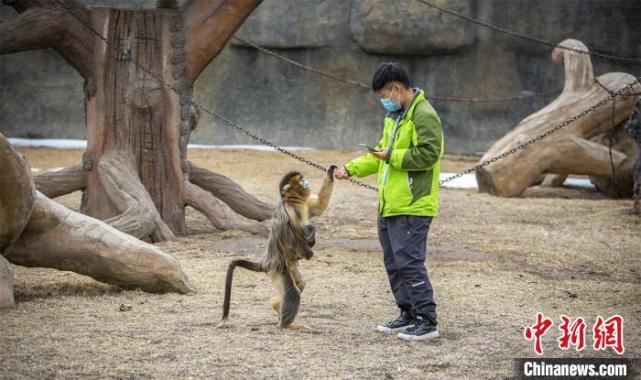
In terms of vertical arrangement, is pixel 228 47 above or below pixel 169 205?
above

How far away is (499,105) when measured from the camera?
16469mm

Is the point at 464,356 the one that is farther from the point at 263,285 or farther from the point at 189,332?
the point at 263,285

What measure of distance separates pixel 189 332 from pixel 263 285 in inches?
62.8

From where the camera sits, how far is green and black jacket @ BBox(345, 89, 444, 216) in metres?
5.24

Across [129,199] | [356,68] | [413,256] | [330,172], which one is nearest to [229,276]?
[330,172]

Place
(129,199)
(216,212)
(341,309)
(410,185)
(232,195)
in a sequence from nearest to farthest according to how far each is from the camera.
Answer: (410,185) < (341,309) < (129,199) < (216,212) < (232,195)

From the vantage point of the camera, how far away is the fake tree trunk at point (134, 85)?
880 cm

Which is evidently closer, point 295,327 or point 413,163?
point 413,163

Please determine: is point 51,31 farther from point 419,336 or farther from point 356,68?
point 356,68

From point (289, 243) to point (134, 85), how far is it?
3867 mm

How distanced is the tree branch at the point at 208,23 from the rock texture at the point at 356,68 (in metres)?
7.15

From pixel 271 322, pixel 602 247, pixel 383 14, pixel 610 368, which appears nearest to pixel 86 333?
pixel 271 322

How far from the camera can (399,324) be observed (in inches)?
216

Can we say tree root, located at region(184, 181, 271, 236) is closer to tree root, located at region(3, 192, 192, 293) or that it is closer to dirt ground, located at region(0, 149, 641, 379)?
dirt ground, located at region(0, 149, 641, 379)
